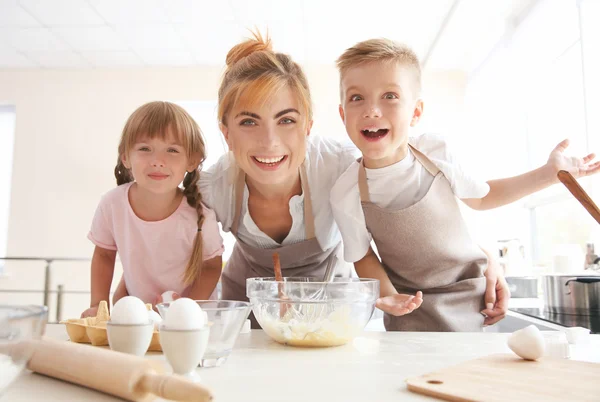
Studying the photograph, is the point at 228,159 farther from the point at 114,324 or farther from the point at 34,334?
the point at 34,334

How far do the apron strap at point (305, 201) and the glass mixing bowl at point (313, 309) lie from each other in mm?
475

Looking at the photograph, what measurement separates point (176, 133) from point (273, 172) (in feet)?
1.03

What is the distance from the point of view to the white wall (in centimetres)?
458

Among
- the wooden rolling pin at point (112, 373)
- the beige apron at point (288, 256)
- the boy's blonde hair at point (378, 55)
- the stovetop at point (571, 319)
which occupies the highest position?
the boy's blonde hair at point (378, 55)

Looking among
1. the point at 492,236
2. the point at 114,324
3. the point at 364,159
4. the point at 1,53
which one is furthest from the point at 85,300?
the point at 114,324

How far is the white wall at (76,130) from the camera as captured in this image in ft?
15.0

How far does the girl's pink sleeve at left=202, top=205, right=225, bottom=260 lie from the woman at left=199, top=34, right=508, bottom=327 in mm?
35

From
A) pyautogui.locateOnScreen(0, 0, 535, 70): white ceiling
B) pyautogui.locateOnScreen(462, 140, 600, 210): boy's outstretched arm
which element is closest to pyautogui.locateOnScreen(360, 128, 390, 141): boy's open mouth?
pyautogui.locateOnScreen(462, 140, 600, 210): boy's outstretched arm

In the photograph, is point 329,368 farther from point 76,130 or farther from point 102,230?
point 76,130

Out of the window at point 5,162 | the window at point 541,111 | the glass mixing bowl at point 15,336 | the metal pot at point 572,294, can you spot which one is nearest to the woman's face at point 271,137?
the glass mixing bowl at point 15,336

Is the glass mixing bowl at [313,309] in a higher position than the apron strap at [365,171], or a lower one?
lower

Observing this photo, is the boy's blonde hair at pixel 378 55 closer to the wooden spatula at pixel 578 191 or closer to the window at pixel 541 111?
the wooden spatula at pixel 578 191

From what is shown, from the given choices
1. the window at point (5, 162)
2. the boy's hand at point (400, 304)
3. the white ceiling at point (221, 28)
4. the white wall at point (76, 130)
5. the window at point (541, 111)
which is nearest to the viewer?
the boy's hand at point (400, 304)

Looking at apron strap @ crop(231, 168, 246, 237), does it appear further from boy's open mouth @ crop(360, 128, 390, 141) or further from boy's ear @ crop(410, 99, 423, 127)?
boy's ear @ crop(410, 99, 423, 127)
